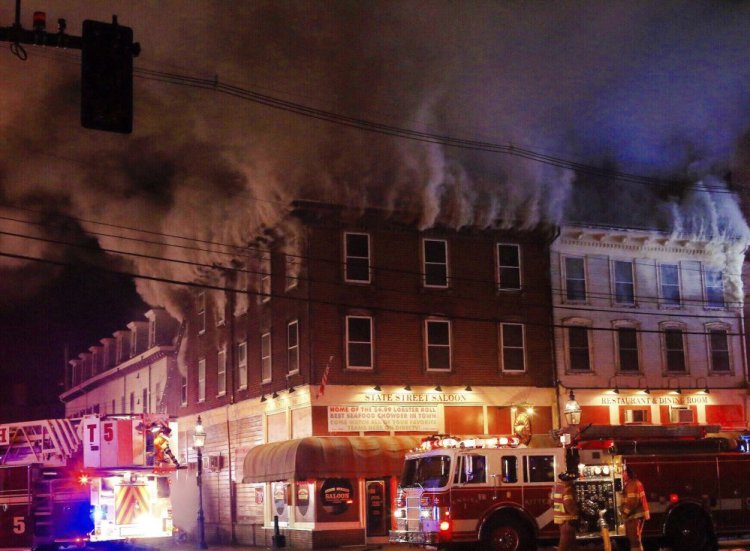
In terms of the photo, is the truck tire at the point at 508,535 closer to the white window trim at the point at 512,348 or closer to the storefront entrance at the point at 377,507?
the storefront entrance at the point at 377,507

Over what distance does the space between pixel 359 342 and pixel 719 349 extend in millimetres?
12777

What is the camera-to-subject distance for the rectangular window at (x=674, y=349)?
3094cm

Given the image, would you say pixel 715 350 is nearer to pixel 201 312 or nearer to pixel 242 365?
pixel 242 365

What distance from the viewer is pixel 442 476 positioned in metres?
17.6

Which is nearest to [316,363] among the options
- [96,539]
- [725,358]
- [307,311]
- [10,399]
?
[307,311]

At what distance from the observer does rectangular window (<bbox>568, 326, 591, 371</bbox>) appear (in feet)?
97.1

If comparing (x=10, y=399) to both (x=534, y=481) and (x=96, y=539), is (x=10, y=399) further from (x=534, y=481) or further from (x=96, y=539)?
(x=534, y=481)

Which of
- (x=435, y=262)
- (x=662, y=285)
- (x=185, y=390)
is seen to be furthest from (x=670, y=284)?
(x=185, y=390)

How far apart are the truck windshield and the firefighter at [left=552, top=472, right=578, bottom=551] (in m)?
2.15

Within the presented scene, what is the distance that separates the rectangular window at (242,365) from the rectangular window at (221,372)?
105cm

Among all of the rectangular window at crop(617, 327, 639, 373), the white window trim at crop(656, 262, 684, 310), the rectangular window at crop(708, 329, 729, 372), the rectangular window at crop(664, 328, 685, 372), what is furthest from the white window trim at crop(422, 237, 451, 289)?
the rectangular window at crop(708, 329, 729, 372)

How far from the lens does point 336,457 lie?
82.0 feet

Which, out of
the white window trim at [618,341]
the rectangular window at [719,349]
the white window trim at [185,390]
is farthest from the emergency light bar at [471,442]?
the white window trim at [185,390]

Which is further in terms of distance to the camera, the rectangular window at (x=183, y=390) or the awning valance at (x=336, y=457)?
the rectangular window at (x=183, y=390)
